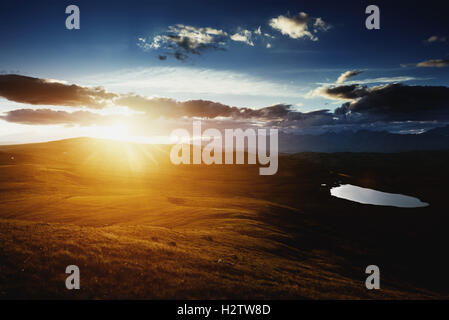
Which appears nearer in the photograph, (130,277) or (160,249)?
(130,277)

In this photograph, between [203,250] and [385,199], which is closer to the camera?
[203,250]

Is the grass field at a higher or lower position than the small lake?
higher

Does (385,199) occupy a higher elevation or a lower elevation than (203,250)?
lower

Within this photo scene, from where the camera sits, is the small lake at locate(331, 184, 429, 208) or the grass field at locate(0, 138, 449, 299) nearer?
the grass field at locate(0, 138, 449, 299)

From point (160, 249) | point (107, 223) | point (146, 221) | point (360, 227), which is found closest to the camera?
point (160, 249)

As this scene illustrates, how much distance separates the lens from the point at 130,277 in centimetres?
1419

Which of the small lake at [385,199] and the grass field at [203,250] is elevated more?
the grass field at [203,250]

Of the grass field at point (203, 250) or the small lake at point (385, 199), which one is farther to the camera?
the small lake at point (385, 199)

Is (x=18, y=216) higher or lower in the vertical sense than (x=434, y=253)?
higher

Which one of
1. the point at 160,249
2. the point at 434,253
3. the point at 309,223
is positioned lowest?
the point at 434,253

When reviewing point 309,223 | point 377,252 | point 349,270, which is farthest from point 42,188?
point 377,252

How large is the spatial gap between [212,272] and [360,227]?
141ft
